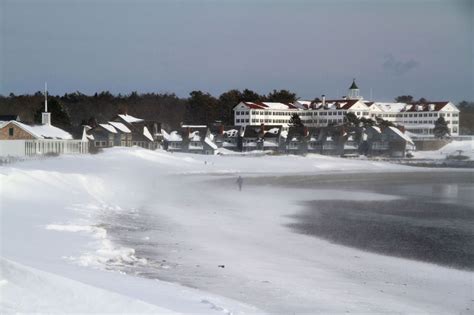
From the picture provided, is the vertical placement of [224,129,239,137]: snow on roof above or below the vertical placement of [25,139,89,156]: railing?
above

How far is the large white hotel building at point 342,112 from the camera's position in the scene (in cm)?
10919

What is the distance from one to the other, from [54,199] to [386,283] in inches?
461

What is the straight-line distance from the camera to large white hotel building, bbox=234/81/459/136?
109 meters

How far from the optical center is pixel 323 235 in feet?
58.3

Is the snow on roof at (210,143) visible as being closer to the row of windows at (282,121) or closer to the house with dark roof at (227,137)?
the house with dark roof at (227,137)

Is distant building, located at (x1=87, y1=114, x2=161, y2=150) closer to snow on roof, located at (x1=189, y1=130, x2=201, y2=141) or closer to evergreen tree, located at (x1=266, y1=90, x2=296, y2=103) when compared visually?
snow on roof, located at (x1=189, y1=130, x2=201, y2=141)

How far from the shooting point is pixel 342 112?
11131 cm

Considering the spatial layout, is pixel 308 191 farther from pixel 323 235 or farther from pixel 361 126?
pixel 361 126

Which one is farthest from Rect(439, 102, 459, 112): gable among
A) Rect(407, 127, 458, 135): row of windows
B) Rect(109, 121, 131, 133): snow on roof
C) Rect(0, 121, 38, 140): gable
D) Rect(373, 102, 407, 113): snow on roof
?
Rect(0, 121, 38, 140): gable

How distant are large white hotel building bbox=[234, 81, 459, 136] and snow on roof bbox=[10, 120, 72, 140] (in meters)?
57.1

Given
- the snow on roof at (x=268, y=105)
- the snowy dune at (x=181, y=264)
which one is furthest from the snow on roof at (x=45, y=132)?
the snow on roof at (x=268, y=105)

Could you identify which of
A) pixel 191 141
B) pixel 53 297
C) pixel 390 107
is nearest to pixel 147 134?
pixel 191 141

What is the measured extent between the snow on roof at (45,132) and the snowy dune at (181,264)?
24.8 meters

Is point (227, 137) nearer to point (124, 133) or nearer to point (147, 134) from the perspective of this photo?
point (147, 134)
